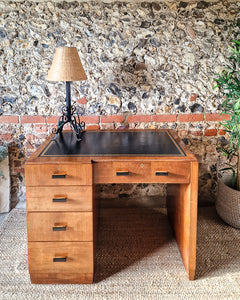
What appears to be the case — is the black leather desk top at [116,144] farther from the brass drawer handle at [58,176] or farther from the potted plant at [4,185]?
the potted plant at [4,185]

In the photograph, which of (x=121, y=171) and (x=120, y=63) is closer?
(x=121, y=171)

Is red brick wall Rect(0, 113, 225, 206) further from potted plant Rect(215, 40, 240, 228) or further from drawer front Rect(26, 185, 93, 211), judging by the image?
drawer front Rect(26, 185, 93, 211)

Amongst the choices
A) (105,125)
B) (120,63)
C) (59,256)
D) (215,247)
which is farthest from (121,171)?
(120,63)

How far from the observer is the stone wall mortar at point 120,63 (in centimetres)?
283

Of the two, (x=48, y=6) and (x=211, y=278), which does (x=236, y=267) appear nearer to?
(x=211, y=278)

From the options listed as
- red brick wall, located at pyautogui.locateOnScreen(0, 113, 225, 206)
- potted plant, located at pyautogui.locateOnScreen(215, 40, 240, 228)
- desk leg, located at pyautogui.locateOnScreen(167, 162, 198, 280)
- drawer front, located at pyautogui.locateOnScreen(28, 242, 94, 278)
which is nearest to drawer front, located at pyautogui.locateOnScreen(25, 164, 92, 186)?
drawer front, located at pyautogui.locateOnScreen(28, 242, 94, 278)

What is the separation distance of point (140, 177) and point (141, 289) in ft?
2.51

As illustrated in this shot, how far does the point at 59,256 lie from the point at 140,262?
2.15 feet

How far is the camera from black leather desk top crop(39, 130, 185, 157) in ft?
7.27

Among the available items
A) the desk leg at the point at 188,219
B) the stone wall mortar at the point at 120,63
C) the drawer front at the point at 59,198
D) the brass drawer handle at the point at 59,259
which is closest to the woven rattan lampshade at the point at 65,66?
the stone wall mortar at the point at 120,63

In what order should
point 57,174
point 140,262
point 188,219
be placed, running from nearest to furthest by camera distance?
1. point 57,174
2. point 188,219
3. point 140,262

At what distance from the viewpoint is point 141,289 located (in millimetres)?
2133

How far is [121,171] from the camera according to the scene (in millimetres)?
2100

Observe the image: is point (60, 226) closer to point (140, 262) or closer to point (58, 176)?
point (58, 176)
